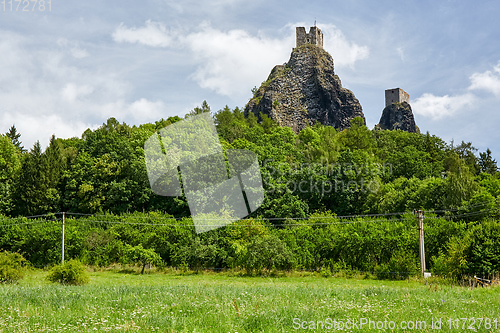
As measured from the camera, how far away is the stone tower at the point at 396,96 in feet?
431

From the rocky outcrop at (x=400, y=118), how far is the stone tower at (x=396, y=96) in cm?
333

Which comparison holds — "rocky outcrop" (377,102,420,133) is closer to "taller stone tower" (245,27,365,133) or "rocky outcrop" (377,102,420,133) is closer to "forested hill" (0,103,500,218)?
"taller stone tower" (245,27,365,133)

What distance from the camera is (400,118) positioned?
4968 inches

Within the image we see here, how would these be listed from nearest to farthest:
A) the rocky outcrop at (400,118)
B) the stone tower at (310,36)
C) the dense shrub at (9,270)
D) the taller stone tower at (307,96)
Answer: the dense shrub at (9,270) → the taller stone tower at (307,96) → the stone tower at (310,36) → the rocky outcrop at (400,118)

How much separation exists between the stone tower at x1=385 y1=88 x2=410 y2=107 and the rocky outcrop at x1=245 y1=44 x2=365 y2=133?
27658mm

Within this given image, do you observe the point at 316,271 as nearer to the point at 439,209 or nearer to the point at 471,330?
the point at 439,209

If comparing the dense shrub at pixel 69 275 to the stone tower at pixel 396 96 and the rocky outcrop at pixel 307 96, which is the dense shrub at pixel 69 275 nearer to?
the rocky outcrop at pixel 307 96

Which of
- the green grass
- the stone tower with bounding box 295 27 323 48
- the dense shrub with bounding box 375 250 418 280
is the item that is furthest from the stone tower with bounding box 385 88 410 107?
the green grass

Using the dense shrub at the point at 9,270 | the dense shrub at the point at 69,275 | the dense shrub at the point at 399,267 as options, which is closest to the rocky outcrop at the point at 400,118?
the dense shrub at the point at 399,267

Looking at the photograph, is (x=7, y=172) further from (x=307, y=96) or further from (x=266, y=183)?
(x=307, y=96)

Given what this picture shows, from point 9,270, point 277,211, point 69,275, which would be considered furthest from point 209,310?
point 277,211

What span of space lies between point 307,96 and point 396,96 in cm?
4103

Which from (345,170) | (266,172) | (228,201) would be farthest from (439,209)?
(228,201)

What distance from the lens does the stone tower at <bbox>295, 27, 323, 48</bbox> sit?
117 meters
